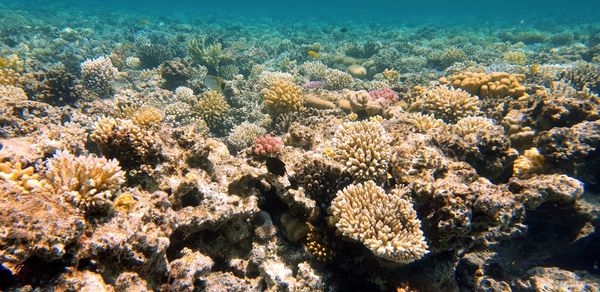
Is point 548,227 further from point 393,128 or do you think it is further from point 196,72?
point 196,72

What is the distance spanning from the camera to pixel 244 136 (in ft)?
24.8

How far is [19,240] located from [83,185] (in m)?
1.02

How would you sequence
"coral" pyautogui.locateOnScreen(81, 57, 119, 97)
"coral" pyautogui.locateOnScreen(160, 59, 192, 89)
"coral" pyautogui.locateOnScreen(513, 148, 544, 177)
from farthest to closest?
"coral" pyautogui.locateOnScreen(160, 59, 192, 89) < "coral" pyautogui.locateOnScreen(81, 57, 119, 97) < "coral" pyautogui.locateOnScreen(513, 148, 544, 177)

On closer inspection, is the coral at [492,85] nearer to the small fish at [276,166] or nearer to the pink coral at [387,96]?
the pink coral at [387,96]

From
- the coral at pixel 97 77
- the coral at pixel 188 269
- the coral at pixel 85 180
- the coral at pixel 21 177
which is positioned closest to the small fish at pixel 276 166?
the coral at pixel 188 269

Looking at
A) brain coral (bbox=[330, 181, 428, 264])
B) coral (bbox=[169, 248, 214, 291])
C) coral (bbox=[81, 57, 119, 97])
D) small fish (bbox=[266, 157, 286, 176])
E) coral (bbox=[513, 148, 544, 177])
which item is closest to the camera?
coral (bbox=[169, 248, 214, 291])

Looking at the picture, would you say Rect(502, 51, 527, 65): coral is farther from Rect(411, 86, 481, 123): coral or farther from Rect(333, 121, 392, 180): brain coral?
Rect(333, 121, 392, 180): brain coral

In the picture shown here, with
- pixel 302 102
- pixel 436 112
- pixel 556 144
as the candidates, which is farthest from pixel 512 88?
pixel 302 102

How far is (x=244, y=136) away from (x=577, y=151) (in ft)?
21.6

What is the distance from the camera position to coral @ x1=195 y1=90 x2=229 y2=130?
8.81 m

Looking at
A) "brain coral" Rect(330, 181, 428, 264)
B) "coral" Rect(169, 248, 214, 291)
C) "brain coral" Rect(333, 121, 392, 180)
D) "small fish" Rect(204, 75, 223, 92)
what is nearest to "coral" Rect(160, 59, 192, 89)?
"small fish" Rect(204, 75, 223, 92)

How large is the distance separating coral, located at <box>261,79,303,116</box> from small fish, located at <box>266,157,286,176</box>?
11.3 ft

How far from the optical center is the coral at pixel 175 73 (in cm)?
1098

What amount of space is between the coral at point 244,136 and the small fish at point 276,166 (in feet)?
9.47
